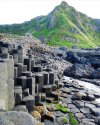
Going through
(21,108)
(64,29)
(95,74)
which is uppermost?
(64,29)

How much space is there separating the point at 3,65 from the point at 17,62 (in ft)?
11.5

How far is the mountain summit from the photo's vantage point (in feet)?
391

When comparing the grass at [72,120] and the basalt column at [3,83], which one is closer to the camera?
the basalt column at [3,83]

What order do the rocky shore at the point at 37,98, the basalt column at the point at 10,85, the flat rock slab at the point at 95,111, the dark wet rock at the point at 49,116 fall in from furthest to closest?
the flat rock slab at the point at 95,111, the dark wet rock at the point at 49,116, the basalt column at the point at 10,85, the rocky shore at the point at 37,98

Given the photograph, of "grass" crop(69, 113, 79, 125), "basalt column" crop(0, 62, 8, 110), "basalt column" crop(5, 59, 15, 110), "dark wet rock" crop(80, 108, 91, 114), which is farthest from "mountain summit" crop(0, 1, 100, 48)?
"basalt column" crop(0, 62, 8, 110)

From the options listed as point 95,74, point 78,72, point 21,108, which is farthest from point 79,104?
point 95,74

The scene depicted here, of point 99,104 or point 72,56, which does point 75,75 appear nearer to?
point 99,104

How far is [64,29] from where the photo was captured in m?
132

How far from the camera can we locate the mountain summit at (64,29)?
391ft

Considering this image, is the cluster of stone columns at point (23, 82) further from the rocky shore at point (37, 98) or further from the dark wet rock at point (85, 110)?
the dark wet rock at point (85, 110)

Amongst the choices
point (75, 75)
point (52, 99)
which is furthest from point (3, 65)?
point (75, 75)

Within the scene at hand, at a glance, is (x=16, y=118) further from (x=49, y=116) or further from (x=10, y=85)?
(x=49, y=116)

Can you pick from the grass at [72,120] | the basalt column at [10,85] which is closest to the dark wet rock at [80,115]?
the grass at [72,120]

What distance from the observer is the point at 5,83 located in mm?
7875
